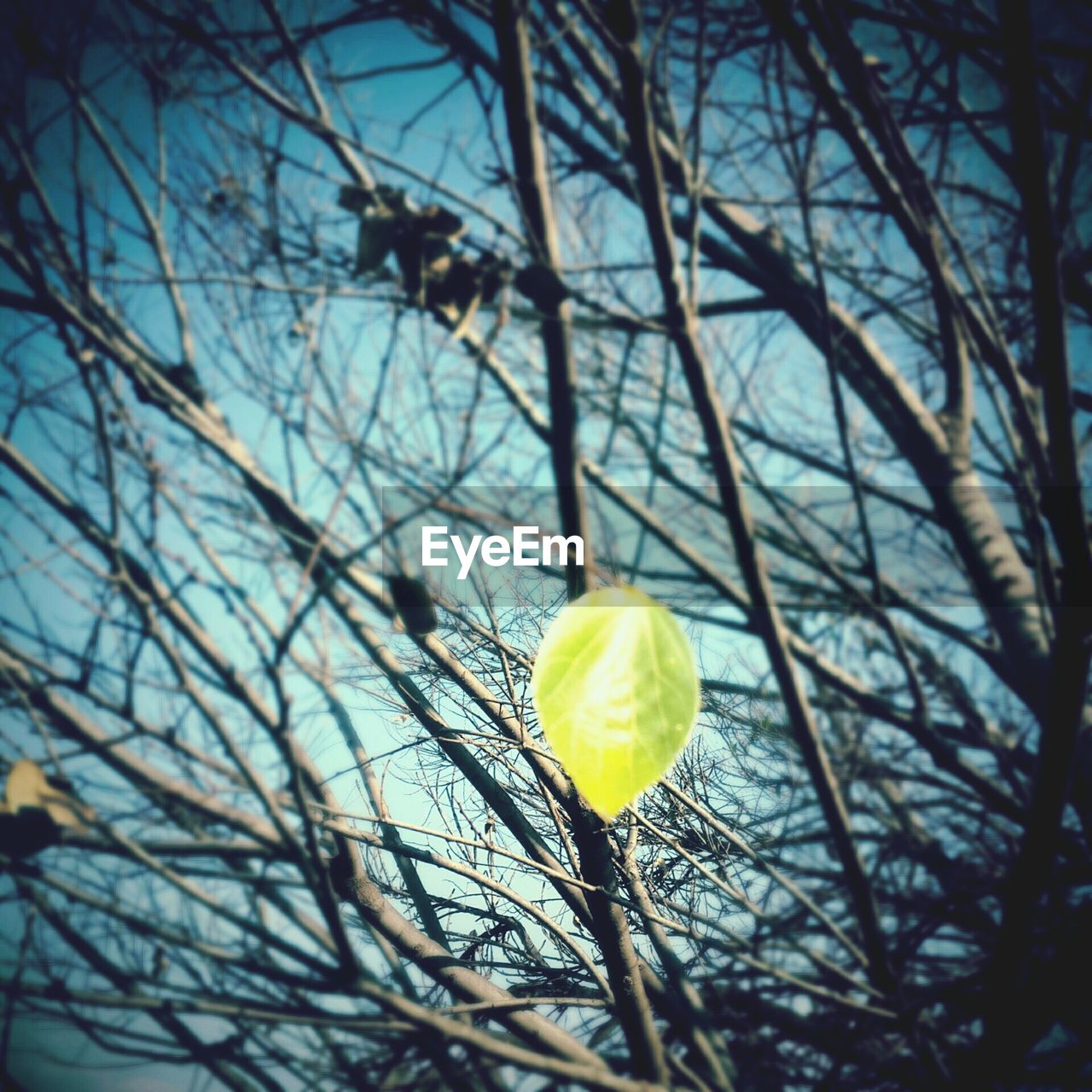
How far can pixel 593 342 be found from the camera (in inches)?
74.7

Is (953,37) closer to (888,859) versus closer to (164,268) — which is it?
(164,268)

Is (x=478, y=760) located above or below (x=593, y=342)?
below

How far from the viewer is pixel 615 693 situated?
449mm

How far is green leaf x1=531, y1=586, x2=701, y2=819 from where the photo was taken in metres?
0.43

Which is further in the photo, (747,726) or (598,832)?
(747,726)

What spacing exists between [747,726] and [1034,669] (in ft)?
3.64

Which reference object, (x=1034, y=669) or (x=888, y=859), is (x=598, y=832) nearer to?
(x=1034, y=669)

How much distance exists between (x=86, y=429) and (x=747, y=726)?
1331 mm

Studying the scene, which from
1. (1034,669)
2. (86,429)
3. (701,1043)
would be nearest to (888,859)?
(1034,669)

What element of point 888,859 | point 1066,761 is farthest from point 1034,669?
point 1066,761

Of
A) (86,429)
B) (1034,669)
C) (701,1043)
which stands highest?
(86,429)

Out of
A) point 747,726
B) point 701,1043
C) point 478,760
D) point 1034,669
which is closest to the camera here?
point 701,1043

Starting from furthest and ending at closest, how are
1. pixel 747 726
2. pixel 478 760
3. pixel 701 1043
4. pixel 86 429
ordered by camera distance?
pixel 86 429 < pixel 747 726 < pixel 478 760 < pixel 701 1043

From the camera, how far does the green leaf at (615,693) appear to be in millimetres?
427
